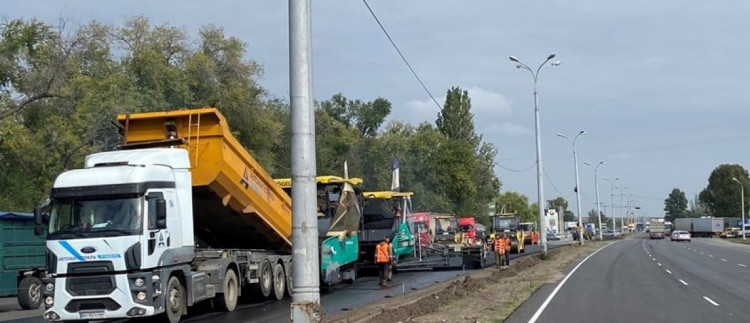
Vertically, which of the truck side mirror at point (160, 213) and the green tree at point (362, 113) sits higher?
the green tree at point (362, 113)

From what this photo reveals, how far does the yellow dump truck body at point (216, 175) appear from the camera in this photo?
57.0 feet

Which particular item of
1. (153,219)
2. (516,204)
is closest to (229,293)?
(153,219)

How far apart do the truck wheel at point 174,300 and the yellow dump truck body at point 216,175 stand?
2.52 m

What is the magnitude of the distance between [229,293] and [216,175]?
311cm

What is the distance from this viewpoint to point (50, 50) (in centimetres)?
3766

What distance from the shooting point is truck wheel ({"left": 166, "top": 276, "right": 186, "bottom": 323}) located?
15.3 meters

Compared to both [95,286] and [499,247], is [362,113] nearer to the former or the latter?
[499,247]

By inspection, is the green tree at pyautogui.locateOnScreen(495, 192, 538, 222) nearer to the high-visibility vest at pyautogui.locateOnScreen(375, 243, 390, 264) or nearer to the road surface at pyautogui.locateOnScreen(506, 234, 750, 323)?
the road surface at pyautogui.locateOnScreen(506, 234, 750, 323)

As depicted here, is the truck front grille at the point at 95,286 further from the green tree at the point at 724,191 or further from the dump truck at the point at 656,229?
the green tree at the point at 724,191

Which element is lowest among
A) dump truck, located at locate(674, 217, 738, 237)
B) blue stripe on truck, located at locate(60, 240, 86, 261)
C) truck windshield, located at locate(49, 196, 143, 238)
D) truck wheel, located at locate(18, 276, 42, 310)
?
dump truck, located at locate(674, 217, 738, 237)

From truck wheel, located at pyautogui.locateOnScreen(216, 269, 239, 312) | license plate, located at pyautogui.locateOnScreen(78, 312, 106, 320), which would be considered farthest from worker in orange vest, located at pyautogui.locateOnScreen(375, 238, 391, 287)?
license plate, located at pyautogui.locateOnScreen(78, 312, 106, 320)

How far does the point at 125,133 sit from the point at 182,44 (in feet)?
102

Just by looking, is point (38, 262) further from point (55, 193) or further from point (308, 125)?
point (308, 125)

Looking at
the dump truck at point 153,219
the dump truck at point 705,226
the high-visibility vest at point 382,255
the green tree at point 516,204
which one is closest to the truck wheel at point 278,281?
the dump truck at point 153,219
